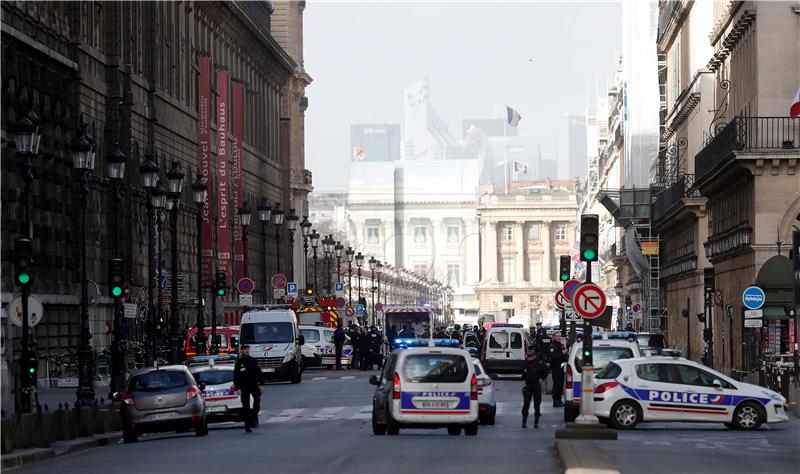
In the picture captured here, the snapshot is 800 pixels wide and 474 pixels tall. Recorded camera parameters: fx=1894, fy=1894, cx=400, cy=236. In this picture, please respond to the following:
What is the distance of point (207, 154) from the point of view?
92125 mm

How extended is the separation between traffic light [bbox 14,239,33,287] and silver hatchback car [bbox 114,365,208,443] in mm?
2810

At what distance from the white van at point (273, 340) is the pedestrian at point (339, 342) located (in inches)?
504

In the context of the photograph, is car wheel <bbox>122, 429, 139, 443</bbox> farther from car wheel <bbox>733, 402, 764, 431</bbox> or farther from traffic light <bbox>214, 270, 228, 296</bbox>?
traffic light <bbox>214, 270, 228, 296</bbox>

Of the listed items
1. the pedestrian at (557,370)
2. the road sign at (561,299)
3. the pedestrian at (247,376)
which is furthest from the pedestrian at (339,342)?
the pedestrian at (247,376)

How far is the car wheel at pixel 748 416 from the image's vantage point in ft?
116

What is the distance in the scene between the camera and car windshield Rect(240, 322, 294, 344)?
2327 inches

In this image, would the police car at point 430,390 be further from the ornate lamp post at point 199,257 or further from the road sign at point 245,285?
the road sign at point 245,285

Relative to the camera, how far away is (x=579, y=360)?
3791 centimetres

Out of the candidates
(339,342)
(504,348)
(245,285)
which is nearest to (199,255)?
(245,285)

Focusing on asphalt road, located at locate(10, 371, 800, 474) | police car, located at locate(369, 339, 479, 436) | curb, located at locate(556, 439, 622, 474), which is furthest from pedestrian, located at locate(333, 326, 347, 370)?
curb, located at locate(556, 439, 622, 474)

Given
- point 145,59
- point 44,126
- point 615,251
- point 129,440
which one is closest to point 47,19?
point 44,126

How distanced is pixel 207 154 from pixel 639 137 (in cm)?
2189

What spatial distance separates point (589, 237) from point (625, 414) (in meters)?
5.35

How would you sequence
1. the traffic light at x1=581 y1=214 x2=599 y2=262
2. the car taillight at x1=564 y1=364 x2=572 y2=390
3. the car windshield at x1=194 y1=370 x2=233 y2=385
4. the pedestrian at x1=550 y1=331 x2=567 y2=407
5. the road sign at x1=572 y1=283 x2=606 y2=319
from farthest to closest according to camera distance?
the pedestrian at x1=550 y1=331 x2=567 y2=407 < the car windshield at x1=194 y1=370 x2=233 y2=385 < the car taillight at x1=564 y1=364 x2=572 y2=390 < the road sign at x1=572 y1=283 x2=606 y2=319 < the traffic light at x1=581 y1=214 x2=599 y2=262
